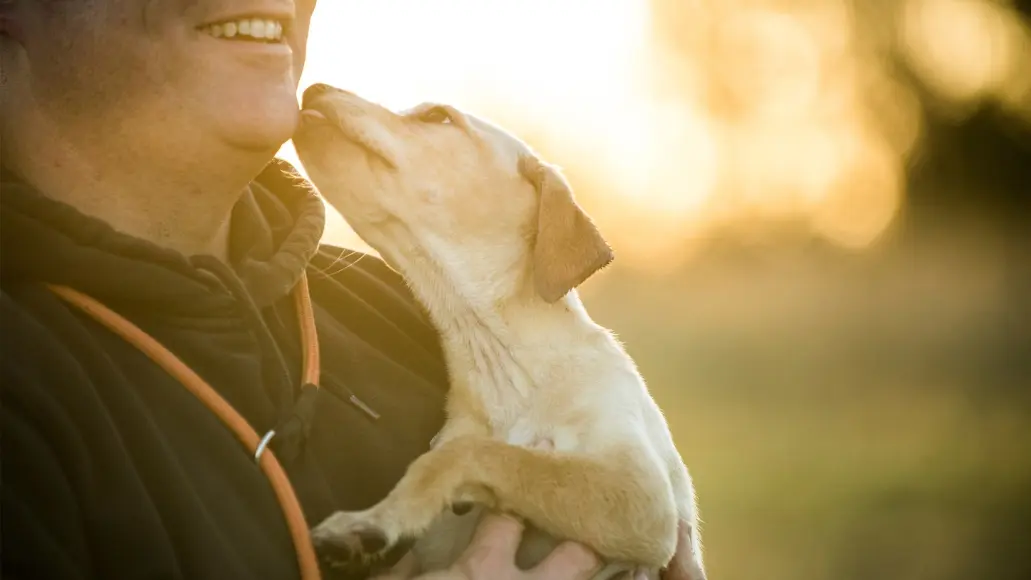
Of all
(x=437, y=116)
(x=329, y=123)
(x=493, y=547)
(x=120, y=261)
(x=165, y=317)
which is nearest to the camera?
(x=120, y=261)

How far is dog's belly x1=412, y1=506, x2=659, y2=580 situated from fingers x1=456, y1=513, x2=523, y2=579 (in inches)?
2.2

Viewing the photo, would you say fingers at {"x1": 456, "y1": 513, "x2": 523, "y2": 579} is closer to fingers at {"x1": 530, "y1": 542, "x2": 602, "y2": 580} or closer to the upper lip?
fingers at {"x1": 530, "y1": 542, "x2": 602, "y2": 580}

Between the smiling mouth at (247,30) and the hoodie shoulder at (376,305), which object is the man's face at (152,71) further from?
the hoodie shoulder at (376,305)

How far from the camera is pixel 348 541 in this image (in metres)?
2.23

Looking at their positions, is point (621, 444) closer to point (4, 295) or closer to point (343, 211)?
point (343, 211)

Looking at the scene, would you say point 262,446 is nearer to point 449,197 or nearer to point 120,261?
point 120,261

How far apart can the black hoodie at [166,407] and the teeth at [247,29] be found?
382mm

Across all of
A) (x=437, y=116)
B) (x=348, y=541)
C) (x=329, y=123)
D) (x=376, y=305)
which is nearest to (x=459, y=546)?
(x=348, y=541)

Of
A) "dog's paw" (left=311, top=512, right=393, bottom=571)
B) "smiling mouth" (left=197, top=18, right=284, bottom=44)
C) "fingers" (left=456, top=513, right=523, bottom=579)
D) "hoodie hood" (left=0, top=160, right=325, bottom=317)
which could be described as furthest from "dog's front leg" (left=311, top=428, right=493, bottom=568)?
"smiling mouth" (left=197, top=18, right=284, bottom=44)

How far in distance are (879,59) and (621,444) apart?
11.3m

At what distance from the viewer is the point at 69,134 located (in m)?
2.22

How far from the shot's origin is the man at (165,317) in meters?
1.87

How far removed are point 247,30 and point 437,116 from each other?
946mm

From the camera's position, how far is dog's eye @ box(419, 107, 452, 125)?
324cm
